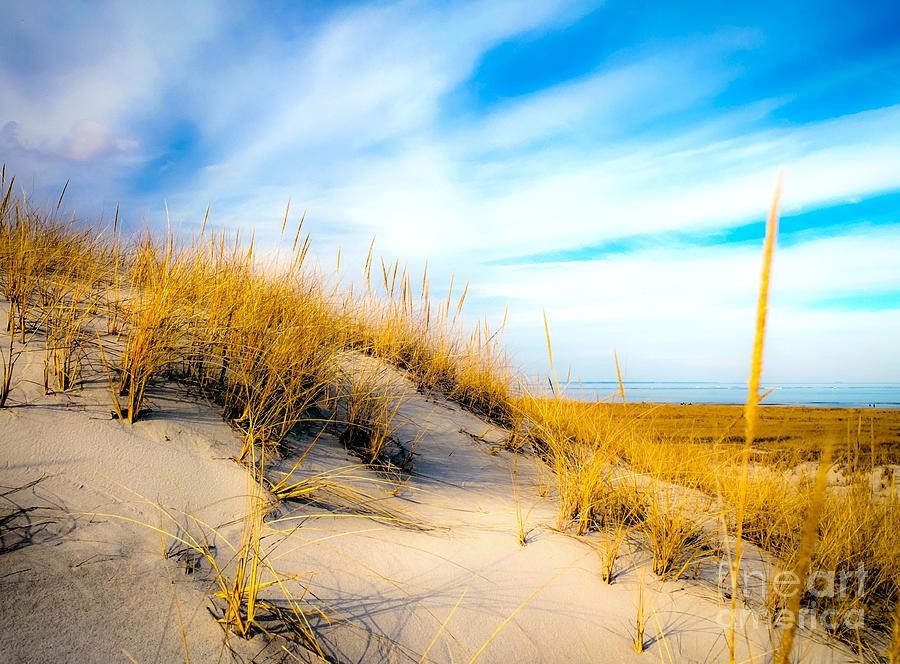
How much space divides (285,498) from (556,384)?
9.28 feet

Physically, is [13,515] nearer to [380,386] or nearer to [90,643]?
[90,643]

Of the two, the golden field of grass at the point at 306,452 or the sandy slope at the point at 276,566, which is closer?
the sandy slope at the point at 276,566

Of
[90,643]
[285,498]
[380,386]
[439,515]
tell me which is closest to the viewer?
[90,643]

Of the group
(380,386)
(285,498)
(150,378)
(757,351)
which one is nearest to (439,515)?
(285,498)

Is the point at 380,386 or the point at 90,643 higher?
the point at 380,386

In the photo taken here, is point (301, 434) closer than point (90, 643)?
No

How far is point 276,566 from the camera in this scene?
172 cm

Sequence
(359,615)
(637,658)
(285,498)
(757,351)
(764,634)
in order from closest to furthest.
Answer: (757,351) < (359,615) < (637,658) < (764,634) < (285,498)

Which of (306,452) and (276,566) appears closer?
(276,566)

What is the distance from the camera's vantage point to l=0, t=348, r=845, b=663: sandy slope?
137 centimetres

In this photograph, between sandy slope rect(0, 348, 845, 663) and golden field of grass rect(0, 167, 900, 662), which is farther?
golden field of grass rect(0, 167, 900, 662)

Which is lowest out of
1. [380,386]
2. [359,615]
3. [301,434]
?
[359,615]

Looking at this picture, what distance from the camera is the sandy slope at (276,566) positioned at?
1374 mm

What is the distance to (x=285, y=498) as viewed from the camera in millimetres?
2184
